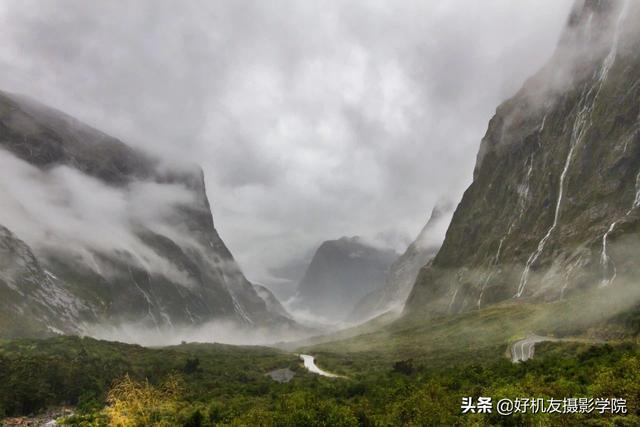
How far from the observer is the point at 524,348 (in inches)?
3639

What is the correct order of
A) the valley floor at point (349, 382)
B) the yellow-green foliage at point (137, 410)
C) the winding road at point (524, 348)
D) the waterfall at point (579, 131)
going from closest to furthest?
the valley floor at point (349, 382), the yellow-green foliage at point (137, 410), the winding road at point (524, 348), the waterfall at point (579, 131)

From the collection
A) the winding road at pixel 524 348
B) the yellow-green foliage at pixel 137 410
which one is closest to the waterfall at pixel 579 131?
the winding road at pixel 524 348

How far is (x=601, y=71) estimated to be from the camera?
198750 mm

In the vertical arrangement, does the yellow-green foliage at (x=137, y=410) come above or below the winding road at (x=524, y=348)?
below

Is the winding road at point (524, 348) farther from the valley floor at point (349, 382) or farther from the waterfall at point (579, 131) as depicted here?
the waterfall at point (579, 131)

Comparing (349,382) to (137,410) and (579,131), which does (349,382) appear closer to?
(137,410)

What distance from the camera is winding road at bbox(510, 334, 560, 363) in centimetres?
8538

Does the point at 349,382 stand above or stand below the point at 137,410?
above

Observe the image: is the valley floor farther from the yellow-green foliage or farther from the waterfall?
the waterfall

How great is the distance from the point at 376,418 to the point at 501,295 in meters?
169

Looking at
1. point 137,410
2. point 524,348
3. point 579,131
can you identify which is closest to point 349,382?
point 137,410

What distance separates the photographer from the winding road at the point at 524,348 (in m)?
85.4

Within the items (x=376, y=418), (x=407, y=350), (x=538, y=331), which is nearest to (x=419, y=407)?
(x=376, y=418)

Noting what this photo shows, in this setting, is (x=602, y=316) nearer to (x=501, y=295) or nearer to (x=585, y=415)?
(x=585, y=415)
